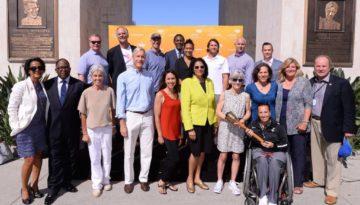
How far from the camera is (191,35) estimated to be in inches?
361

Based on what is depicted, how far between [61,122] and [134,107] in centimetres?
89

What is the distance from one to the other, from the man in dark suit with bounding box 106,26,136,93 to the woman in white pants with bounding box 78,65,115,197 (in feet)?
3.14

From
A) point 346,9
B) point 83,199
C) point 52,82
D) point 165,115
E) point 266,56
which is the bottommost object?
point 83,199

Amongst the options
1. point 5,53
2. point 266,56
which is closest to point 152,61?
point 266,56

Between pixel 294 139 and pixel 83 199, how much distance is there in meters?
2.73

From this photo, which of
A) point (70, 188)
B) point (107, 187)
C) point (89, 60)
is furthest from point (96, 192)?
point (89, 60)

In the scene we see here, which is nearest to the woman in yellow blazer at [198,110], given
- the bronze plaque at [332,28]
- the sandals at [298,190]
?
the sandals at [298,190]

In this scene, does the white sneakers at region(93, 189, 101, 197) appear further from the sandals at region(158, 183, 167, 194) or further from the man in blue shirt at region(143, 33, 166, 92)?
the man in blue shirt at region(143, 33, 166, 92)

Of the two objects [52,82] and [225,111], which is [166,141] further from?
[52,82]

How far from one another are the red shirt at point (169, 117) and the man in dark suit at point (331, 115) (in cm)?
177

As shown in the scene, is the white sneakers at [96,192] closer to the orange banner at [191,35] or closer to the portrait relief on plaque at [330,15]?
the orange banner at [191,35]

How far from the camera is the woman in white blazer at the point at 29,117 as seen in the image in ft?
13.3

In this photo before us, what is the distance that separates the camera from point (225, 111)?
4.56m

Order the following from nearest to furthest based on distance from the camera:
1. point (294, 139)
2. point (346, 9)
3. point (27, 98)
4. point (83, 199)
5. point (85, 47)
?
point (27, 98), point (83, 199), point (294, 139), point (346, 9), point (85, 47)
